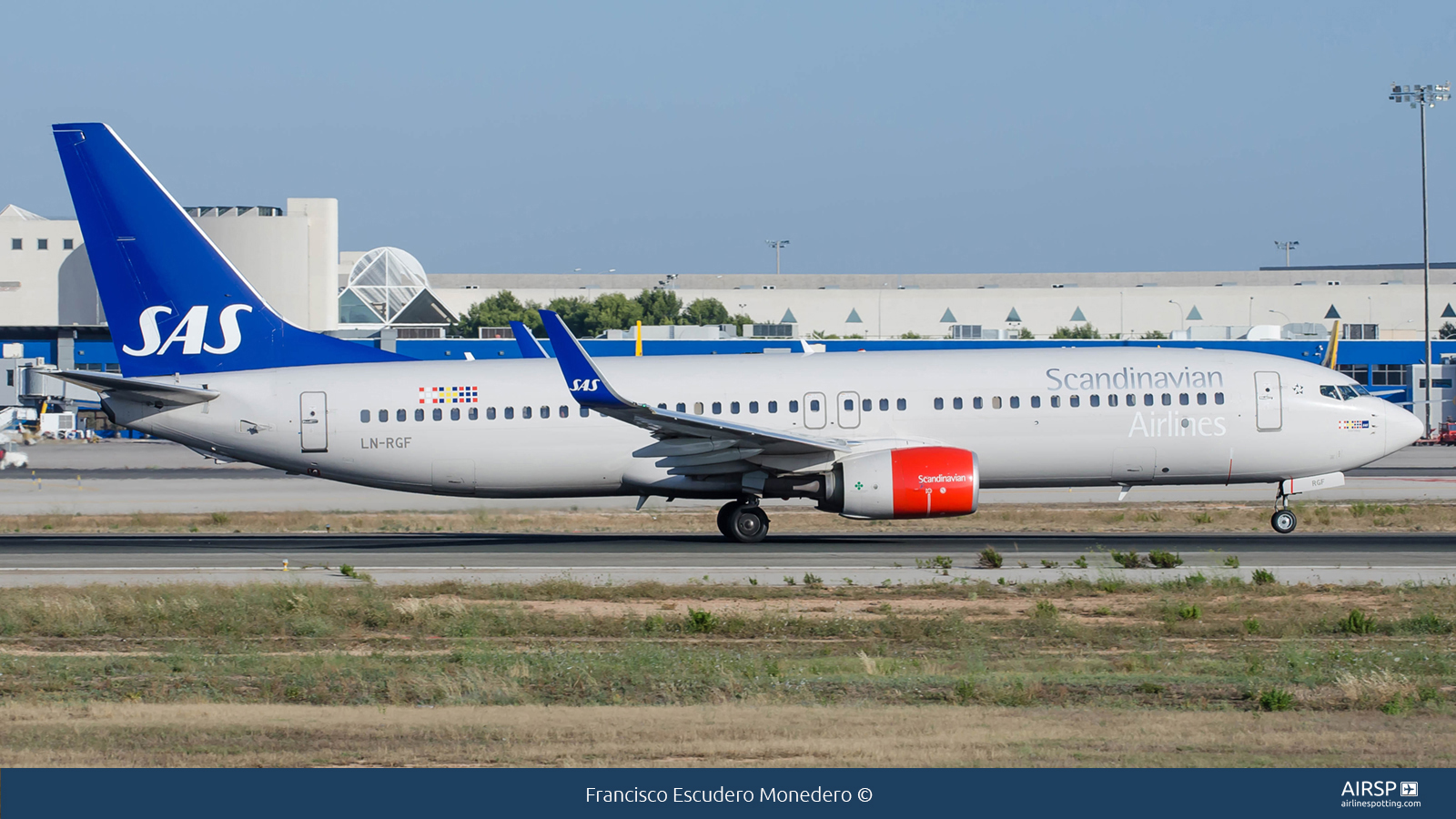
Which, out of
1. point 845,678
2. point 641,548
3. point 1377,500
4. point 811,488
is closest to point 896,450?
point 811,488

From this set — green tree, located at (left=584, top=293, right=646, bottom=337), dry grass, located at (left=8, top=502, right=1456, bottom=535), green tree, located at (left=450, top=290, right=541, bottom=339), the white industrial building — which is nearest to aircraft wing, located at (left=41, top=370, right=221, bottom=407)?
dry grass, located at (left=8, top=502, right=1456, bottom=535)

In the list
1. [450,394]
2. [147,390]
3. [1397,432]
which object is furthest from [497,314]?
[1397,432]

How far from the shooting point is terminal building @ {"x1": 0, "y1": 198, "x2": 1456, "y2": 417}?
109m

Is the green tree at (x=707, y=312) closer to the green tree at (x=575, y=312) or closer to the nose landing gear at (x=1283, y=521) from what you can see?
the green tree at (x=575, y=312)

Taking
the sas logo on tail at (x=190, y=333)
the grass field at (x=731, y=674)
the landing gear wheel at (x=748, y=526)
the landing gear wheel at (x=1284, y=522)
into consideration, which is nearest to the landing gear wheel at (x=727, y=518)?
the landing gear wheel at (x=748, y=526)

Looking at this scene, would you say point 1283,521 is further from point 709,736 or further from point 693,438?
point 709,736

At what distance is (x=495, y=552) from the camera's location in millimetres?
27750

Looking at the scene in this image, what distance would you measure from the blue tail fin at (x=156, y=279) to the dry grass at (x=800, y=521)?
6039 mm

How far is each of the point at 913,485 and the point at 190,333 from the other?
52.0 feet

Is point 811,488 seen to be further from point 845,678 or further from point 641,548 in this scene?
point 845,678

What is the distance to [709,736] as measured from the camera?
1155 centimetres

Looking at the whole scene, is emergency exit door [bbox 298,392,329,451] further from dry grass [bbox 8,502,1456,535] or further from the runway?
dry grass [bbox 8,502,1456,535]

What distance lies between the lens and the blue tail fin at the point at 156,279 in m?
29.0

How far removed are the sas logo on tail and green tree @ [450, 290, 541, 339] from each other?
107 metres
